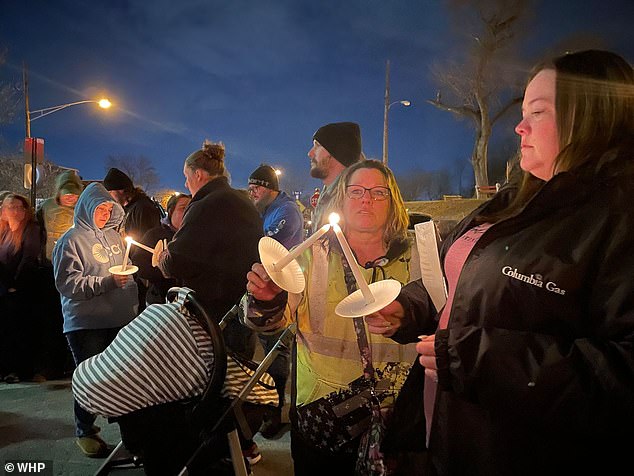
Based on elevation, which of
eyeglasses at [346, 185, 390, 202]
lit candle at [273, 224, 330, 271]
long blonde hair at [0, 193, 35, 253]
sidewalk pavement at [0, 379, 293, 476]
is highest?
eyeglasses at [346, 185, 390, 202]

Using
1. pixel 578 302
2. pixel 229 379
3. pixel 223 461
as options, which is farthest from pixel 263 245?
pixel 223 461

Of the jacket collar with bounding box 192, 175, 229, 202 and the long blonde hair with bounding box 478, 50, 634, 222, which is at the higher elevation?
the long blonde hair with bounding box 478, 50, 634, 222

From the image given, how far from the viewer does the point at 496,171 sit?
26.3 meters

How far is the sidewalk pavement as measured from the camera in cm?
372

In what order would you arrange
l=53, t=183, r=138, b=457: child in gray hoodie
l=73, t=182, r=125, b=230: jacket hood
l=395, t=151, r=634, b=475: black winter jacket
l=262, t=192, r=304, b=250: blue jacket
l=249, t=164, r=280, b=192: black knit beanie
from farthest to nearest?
l=249, t=164, r=280, b=192: black knit beanie < l=262, t=192, r=304, b=250: blue jacket < l=73, t=182, r=125, b=230: jacket hood < l=53, t=183, r=138, b=457: child in gray hoodie < l=395, t=151, r=634, b=475: black winter jacket

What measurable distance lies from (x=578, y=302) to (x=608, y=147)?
1.51ft

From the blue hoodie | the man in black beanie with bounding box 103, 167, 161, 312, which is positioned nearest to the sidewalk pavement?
the blue hoodie

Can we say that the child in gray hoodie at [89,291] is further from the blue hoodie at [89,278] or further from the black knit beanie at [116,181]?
the black knit beanie at [116,181]

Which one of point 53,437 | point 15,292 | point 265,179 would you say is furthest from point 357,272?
point 15,292

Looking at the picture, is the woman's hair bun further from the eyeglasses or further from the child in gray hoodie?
the eyeglasses

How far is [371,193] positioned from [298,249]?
1024 mm

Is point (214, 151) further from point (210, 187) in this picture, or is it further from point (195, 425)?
point (195, 425)

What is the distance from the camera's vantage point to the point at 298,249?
52.4 inches

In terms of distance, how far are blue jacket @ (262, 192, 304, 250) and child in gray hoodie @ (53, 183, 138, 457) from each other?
5.71 feet
